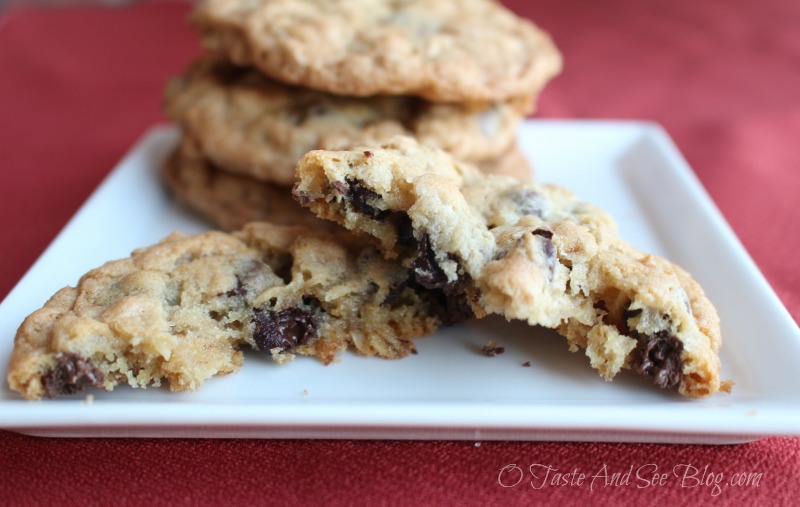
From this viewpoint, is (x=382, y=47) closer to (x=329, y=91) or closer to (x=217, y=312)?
(x=329, y=91)

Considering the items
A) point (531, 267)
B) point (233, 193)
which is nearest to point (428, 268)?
point (531, 267)

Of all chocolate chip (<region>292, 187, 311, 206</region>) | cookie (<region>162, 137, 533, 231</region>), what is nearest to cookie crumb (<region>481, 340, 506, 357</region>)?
chocolate chip (<region>292, 187, 311, 206</region>)

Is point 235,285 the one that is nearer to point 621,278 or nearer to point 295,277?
point 295,277

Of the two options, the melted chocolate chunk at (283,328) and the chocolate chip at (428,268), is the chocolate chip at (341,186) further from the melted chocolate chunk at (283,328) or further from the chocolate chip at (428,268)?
the melted chocolate chunk at (283,328)

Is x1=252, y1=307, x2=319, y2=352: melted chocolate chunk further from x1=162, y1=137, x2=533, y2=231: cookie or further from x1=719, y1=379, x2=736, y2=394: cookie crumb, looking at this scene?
x1=719, y1=379, x2=736, y2=394: cookie crumb

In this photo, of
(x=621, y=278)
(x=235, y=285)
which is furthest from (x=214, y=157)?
(x=621, y=278)

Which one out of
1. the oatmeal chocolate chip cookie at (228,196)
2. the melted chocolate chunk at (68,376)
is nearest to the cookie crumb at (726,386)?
the oatmeal chocolate chip cookie at (228,196)
